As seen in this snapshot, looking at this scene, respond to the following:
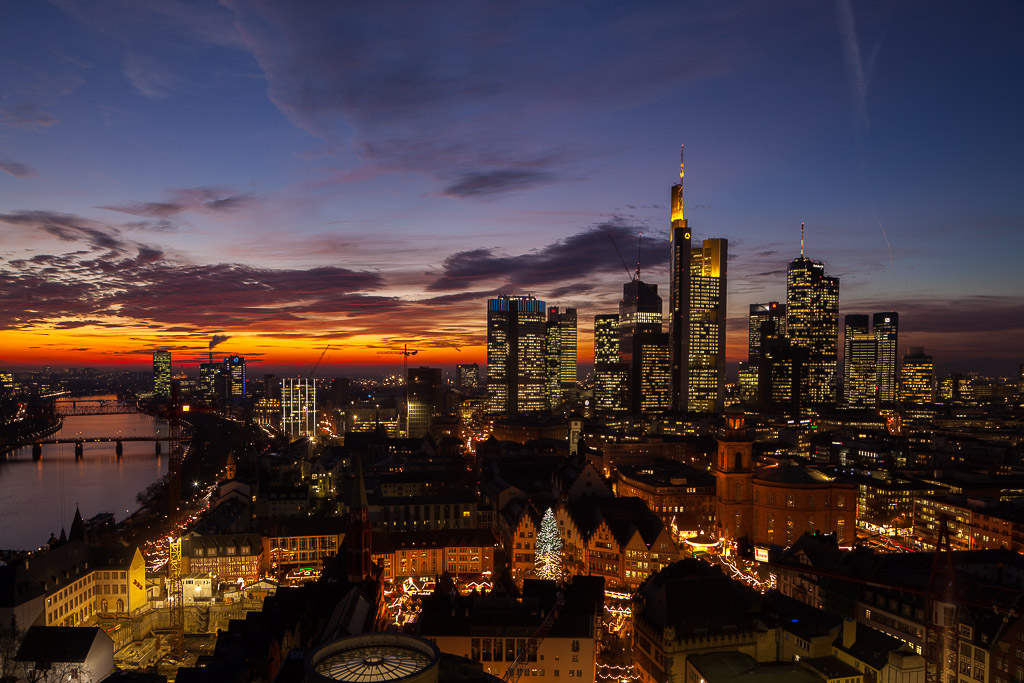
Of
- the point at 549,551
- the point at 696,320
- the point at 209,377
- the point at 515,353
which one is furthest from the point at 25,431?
the point at 696,320

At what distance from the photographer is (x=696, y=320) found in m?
115

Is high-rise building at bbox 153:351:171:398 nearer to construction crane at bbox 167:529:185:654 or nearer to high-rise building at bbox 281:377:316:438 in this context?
high-rise building at bbox 281:377:316:438

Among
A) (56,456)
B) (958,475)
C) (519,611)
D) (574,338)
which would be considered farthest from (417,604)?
(574,338)

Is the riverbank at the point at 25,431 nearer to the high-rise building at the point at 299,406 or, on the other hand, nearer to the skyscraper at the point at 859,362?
the high-rise building at the point at 299,406

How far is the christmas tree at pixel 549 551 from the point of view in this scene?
1211 inches

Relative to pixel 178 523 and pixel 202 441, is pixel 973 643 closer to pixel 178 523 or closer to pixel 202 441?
pixel 178 523

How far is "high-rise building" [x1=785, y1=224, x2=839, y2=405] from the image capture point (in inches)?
4931

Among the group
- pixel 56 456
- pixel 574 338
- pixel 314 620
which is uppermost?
pixel 574 338

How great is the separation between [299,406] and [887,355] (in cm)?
12932

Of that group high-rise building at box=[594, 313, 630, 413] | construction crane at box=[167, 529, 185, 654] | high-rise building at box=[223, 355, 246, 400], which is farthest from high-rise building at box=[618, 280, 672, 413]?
high-rise building at box=[223, 355, 246, 400]

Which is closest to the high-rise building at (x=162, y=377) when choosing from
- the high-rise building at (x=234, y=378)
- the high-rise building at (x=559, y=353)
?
the high-rise building at (x=234, y=378)

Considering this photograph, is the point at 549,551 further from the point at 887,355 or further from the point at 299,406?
the point at 887,355

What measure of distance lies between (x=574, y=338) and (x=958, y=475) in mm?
123767

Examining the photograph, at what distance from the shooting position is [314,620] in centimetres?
2184
